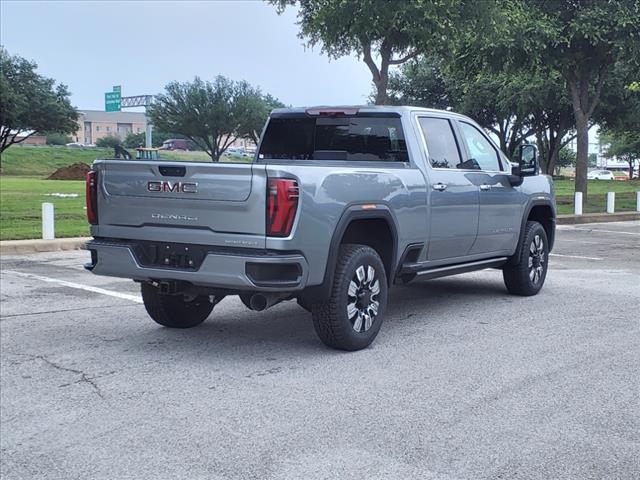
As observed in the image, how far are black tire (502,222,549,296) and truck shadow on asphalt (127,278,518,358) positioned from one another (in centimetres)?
18

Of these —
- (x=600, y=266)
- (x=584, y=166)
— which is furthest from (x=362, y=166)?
(x=584, y=166)

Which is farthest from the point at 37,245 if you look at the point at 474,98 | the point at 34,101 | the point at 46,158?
the point at 46,158

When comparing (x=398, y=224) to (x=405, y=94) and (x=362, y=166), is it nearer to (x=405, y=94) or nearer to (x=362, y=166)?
(x=362, y=166)

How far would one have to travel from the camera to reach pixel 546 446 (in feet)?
13.9

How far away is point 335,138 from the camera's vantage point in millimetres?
7535

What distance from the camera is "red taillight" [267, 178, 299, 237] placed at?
548 centimetres

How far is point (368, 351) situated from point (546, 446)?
7.36 feet

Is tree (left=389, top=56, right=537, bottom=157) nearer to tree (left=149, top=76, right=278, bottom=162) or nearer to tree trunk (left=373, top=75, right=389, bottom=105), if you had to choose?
tree (left=149, top=76, right=278, bottom=162)

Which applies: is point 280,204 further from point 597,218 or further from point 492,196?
point 597,218

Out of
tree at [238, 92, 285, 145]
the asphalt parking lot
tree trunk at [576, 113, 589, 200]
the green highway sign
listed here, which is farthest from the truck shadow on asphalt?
tree at [238, 92, 285, 145]

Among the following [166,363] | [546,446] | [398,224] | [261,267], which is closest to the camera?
[546,446]

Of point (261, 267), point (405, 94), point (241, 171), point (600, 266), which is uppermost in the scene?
point (405, 94)

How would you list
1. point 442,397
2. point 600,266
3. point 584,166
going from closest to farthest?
point 442,397, point 600,266, point 584,166

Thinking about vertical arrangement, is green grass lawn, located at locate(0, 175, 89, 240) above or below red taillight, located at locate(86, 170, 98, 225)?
below
